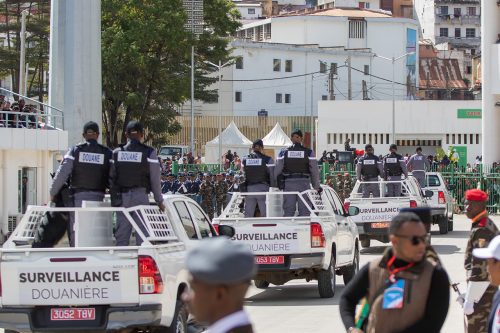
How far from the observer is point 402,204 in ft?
87.4

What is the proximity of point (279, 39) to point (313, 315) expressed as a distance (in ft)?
282

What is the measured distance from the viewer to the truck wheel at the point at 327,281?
17.9 meters

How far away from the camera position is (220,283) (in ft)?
14.3

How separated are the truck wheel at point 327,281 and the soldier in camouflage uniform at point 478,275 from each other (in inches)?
307

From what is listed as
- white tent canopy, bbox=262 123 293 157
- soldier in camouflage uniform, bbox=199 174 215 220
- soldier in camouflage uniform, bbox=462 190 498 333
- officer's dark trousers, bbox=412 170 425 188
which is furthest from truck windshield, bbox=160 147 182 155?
soldier in camouflage uniform, bbox=462 190 498 333

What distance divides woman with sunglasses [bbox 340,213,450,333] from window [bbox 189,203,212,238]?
23.7 ft

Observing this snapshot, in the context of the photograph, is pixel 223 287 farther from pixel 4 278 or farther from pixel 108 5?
pixel 108 5

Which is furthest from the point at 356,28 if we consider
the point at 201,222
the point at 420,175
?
the point at 201,222

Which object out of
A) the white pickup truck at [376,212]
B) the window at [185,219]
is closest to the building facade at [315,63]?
the white pickup truck at [376,212]

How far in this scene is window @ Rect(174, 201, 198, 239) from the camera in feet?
43.6

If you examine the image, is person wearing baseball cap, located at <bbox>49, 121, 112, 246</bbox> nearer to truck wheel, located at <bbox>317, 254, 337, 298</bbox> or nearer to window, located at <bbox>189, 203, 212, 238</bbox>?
window, located at <bbox>189, 203, 212, 238</bbox>

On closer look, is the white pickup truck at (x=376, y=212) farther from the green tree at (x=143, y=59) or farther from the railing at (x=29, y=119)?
the green tree at (x=143, y=59)

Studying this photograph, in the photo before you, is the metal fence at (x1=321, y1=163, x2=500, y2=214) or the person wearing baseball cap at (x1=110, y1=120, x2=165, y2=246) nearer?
the person wearing baseball cap at (x1=110, y1=120, x2=165, y2=246)

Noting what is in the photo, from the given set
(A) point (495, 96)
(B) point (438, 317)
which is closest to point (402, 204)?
(B) point (438, 317)
